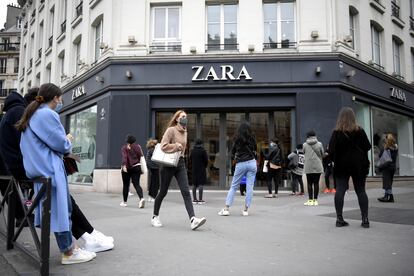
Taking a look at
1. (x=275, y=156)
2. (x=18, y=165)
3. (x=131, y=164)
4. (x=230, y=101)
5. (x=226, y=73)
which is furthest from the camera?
(x=230, y=101)

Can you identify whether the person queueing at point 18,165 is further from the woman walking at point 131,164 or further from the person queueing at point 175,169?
the woman walking at point 131,164

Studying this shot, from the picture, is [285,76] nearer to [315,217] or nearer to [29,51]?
[315,217]

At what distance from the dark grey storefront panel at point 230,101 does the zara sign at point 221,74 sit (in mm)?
638

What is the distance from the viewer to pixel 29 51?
26.3 m

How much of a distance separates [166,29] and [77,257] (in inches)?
468

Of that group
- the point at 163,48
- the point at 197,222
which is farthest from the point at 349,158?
the point at 163,48

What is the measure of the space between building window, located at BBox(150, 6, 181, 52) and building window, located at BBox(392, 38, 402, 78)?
1022 cm

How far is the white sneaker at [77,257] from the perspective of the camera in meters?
3.85

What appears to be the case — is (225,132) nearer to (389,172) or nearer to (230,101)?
(230,101)

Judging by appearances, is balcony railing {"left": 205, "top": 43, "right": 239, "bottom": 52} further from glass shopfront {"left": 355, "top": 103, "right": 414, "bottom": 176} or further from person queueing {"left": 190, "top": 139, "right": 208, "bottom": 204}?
person queueing {"left": 190, "top": 139, "right": 208, "bottom": 204}

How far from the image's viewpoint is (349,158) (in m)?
5.91

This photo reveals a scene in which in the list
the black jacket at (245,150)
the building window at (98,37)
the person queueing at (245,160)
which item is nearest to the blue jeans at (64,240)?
the person queueing at (245,160)

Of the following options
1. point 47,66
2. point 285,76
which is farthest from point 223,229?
point 47,66

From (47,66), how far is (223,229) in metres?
19.4
